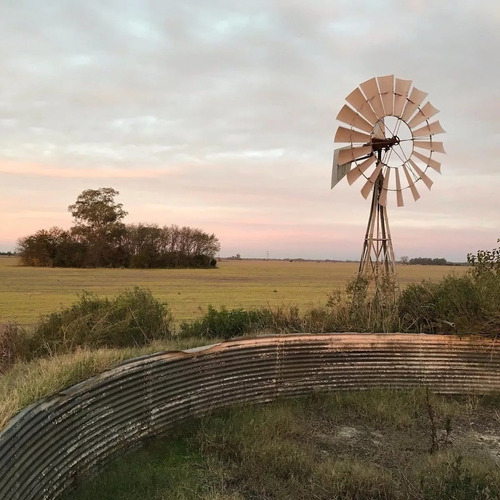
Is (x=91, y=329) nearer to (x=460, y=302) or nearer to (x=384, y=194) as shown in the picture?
(x=460, y=302)

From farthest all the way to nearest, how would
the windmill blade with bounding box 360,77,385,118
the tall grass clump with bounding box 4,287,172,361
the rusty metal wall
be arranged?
the windmill blade with bounding box 360,77,385,118, the tall grass clump with bounding box 4,287,172,361, the rusty metal wall

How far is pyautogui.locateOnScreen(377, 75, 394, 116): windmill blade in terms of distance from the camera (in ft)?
35.6

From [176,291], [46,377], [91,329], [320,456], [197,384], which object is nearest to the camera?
[46,377]

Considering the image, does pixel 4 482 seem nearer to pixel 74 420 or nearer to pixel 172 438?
pixel 74 420

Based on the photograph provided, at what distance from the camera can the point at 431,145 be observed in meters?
11.3

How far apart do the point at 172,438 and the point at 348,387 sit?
3.19 m

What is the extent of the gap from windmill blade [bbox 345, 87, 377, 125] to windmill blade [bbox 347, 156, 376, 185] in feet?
2.67

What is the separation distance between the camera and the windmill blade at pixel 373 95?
35.4 feet

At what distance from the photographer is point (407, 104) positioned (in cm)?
1106

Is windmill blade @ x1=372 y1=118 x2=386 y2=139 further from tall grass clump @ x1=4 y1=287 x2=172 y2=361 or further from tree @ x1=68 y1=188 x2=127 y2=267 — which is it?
tree @ x1=68 y1=188 x2=127 y2=267

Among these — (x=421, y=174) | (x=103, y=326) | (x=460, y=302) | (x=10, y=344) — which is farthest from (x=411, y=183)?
(x=10, y=344)

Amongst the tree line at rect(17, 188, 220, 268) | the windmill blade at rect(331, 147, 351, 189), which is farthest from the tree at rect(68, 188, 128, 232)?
the windmill blade at rect(331, 147, 351, 189)

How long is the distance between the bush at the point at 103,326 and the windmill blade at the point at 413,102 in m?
6.57

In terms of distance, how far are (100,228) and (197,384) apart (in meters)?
65.9
